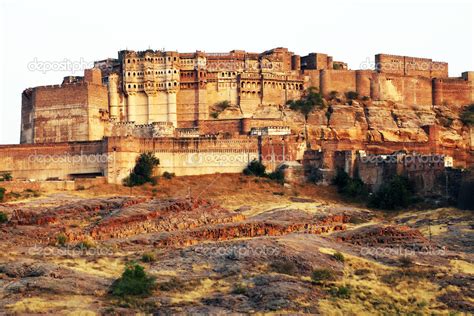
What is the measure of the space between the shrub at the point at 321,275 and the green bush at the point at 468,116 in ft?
156

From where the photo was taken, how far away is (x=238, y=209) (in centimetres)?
6375

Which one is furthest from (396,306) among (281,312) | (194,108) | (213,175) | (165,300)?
(194,108)

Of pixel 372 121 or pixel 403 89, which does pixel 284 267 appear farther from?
pixel 403 89

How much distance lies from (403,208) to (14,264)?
28.3m

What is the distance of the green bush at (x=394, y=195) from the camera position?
66438 millimetres

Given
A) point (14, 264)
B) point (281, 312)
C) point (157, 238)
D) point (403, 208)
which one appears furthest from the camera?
point (403, 208)

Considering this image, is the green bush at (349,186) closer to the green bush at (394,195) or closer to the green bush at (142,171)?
the green bush at (394,195)

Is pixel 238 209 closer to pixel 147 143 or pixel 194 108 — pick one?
pixel 147 143

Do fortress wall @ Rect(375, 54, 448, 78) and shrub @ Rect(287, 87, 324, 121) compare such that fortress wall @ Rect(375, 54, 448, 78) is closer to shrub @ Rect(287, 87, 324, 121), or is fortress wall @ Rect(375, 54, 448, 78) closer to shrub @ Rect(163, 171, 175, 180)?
shrub @ Rect(287, 87, 324, 121)

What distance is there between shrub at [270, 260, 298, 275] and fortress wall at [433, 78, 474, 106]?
1897 inches

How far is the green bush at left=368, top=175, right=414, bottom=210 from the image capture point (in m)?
66.4

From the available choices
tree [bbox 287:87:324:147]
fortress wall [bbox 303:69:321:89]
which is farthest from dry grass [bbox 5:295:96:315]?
fortress wall [bbox 303:69:321:89]

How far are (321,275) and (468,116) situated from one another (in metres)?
48.6

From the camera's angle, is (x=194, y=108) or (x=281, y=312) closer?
(x=281, y=312)
